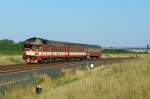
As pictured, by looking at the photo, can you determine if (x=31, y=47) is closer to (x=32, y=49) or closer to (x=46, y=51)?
(x=32, y=49)

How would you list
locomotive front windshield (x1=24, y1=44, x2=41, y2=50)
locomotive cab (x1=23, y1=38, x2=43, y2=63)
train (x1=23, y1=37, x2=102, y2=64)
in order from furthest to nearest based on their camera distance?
locomotive front windshield (x1=24, y1=44, x2=41, y2=50), train (x1=23, y1=37, x2=102, y2=64), locomotive cab (x1=23, y1=38, x2=43, y2=63)

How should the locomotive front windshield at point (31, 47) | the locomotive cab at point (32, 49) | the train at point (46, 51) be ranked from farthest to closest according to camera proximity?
the locomotive front windshield at point (31, 47), the train at point (46, 51), the locomotive cab at point (32, 49)

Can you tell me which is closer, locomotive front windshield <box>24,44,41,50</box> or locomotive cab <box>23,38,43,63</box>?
locomotive cab <box>23,38,43,63</box>

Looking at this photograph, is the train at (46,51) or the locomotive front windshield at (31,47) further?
the locomotive front windshield at (31,47)

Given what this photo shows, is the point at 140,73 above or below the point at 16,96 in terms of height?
above

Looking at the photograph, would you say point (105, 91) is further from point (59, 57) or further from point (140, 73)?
point (59, 57)

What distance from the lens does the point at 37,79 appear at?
27.4m


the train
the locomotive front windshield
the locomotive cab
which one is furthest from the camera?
the locomotive front windshield

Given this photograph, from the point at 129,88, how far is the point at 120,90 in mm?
226

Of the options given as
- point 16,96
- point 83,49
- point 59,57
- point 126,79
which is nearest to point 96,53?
point 83,49

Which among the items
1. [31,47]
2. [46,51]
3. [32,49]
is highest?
[31,47]

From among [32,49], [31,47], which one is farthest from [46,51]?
[31,47]

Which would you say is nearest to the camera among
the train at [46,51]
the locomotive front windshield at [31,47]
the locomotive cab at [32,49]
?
the locomotive cab at [32,49]

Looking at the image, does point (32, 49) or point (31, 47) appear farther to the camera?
point (31, 47)
